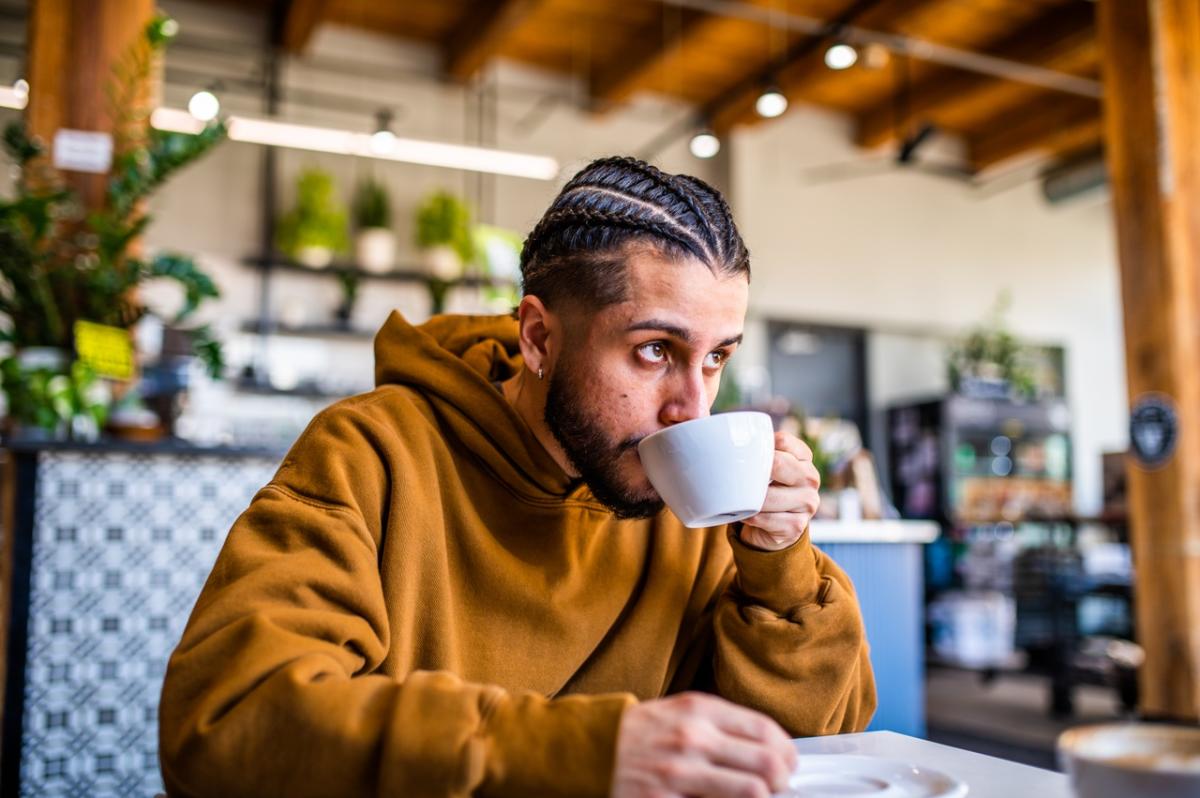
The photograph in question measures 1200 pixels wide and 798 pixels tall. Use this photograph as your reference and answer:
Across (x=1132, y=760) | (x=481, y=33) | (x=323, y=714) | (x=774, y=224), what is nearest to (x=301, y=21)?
(x=481, y=33)

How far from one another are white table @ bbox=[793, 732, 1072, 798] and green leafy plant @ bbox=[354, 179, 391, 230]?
6425mm

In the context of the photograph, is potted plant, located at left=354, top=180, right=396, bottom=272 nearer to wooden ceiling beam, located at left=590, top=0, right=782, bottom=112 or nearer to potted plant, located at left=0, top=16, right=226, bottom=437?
wooden ceiling beam, located at left=590, top=0, right=782, bottom=112

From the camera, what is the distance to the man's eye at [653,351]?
3.30ft

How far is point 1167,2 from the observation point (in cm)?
382

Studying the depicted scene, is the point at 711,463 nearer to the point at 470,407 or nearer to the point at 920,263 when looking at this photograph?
the point at 470,407

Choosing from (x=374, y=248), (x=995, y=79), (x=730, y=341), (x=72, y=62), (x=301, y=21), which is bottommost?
(x=730, y=341)

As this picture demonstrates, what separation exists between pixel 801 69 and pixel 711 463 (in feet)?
23.3

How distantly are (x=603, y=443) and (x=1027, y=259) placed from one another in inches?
381

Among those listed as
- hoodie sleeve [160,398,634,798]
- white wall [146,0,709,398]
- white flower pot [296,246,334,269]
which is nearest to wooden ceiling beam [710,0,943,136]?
white wall [146,0,709,398]

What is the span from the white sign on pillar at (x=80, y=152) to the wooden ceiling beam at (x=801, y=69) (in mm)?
3699

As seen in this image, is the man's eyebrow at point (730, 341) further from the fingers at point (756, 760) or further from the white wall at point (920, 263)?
the white wall at point (920, 263)

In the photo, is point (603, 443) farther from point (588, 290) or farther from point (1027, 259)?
point (1027, 259)

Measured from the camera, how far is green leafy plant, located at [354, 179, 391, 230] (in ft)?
22.6

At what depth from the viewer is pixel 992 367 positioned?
28.0 feet
